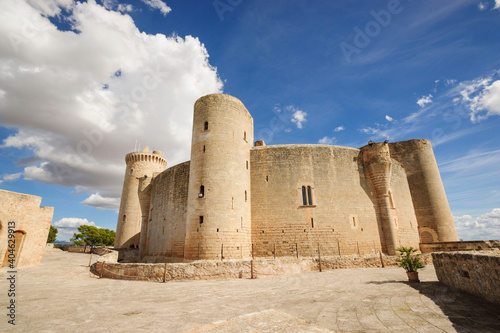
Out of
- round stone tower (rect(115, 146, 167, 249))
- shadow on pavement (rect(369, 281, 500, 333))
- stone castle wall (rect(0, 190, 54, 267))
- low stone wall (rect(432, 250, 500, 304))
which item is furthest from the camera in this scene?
round stone tower (rect(115, 146, 167, 249))

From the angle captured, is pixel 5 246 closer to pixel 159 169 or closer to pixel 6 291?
pixel 6 291

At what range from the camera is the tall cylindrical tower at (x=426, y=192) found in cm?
2234

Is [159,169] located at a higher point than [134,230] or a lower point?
higher

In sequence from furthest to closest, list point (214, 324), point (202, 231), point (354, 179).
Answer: point (354, 179) → point (202, 231) → point (214, 324)

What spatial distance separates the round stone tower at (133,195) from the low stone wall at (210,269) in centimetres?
2162

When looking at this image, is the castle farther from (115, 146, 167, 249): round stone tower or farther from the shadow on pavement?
(115, 146, 167, 249): round stone tower

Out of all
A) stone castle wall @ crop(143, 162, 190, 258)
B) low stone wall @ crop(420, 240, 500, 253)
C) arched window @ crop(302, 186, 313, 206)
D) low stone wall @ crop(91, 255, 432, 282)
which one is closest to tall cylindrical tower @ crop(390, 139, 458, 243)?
low stone wall @ crop(420, 240, 500, 253)

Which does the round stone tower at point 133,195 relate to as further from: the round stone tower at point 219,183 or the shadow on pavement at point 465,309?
the shadow on pavement at point 465,309

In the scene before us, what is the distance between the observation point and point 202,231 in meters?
14.7

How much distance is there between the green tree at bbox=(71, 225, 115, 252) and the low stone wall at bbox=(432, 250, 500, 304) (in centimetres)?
6126

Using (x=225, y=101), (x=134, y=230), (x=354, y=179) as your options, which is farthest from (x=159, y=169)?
(x=354, y=179)

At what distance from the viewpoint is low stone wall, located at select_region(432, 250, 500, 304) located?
4633mm

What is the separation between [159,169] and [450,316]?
36.5 metres

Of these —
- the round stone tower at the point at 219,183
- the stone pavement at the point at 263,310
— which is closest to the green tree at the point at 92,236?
the round stone tower at the point at 219,183
